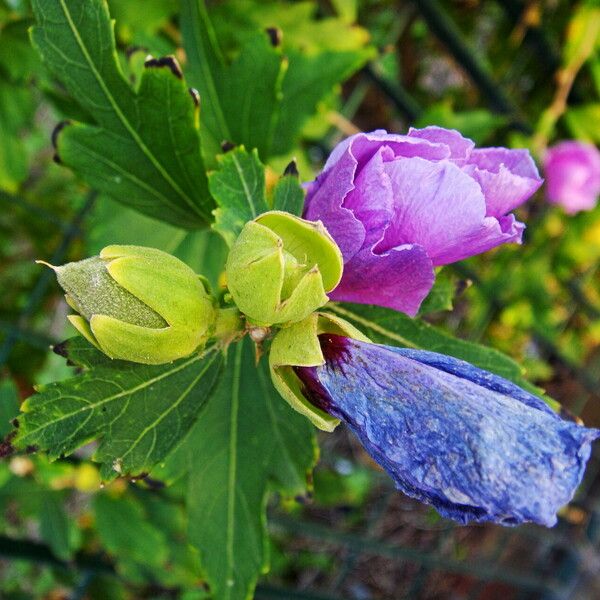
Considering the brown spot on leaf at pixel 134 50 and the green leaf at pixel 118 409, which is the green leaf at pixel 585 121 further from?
the green leaf at pixel 118 409

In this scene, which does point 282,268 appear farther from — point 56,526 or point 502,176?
point 56,526

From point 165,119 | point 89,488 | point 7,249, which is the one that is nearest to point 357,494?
point 89,488

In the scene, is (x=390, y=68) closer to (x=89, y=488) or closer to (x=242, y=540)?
(x=89, y=488)

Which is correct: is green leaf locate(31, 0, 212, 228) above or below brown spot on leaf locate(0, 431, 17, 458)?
above

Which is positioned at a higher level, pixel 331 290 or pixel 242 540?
pixel 331 290

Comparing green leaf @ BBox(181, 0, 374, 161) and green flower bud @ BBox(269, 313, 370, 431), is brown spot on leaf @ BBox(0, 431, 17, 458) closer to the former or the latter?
green flower bud @ BBox(269, 313, 370, 431)

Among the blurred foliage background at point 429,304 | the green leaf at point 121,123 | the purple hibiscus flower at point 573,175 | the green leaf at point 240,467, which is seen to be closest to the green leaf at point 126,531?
the blurred foliage background at point 429,304

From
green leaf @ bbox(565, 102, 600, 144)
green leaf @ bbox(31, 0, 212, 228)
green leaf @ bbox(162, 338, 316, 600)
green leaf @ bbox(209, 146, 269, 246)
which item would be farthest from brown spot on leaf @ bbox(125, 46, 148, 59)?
green leaf @ bbox(565, 102, 600, 144)
